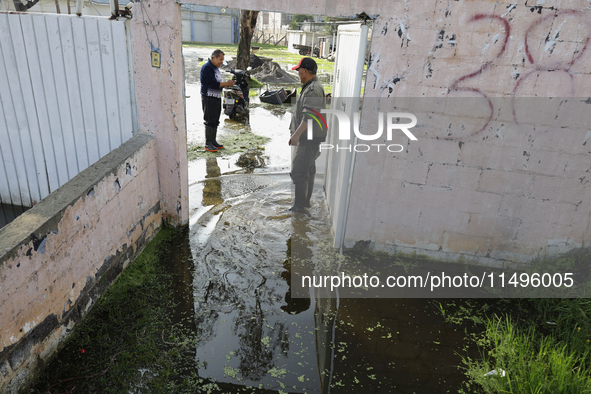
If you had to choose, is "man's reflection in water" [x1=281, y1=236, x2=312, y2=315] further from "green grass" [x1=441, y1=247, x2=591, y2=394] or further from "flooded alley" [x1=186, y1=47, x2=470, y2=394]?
"green grass" [x1=441, y1=247, x2=591, y2=394]

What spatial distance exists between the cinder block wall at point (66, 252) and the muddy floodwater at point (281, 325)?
1.17 feet

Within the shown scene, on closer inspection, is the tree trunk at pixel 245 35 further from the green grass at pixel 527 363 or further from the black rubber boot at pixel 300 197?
the green grass at pixel 527 363

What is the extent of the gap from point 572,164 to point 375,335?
8.41 feet

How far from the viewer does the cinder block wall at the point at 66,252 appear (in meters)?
2.36

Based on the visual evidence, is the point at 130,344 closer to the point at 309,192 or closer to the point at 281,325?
the point at 281,325

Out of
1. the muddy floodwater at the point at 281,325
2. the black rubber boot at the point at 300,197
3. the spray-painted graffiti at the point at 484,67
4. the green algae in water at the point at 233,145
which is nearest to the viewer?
the muddy floodwater at the point at 281,325

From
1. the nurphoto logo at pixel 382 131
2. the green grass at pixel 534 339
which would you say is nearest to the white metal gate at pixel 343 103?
the nurphoto logo at pixel 382 131

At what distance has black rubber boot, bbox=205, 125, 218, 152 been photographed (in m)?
7.25

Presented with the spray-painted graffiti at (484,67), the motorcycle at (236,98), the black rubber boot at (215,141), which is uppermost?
the spray-painted graffiti at (484,67)

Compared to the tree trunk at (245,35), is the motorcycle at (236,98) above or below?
below

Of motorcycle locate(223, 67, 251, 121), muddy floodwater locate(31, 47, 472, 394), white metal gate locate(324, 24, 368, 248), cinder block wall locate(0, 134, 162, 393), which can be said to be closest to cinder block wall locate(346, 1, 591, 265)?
white metal gate locate(324, 24, 368, 248)

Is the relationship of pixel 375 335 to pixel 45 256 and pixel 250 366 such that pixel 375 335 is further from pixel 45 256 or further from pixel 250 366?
pixel 45 256

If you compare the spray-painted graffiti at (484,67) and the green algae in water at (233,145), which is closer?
the spray-painted graffiti at (484,67)

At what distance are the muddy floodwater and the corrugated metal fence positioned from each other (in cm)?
152
